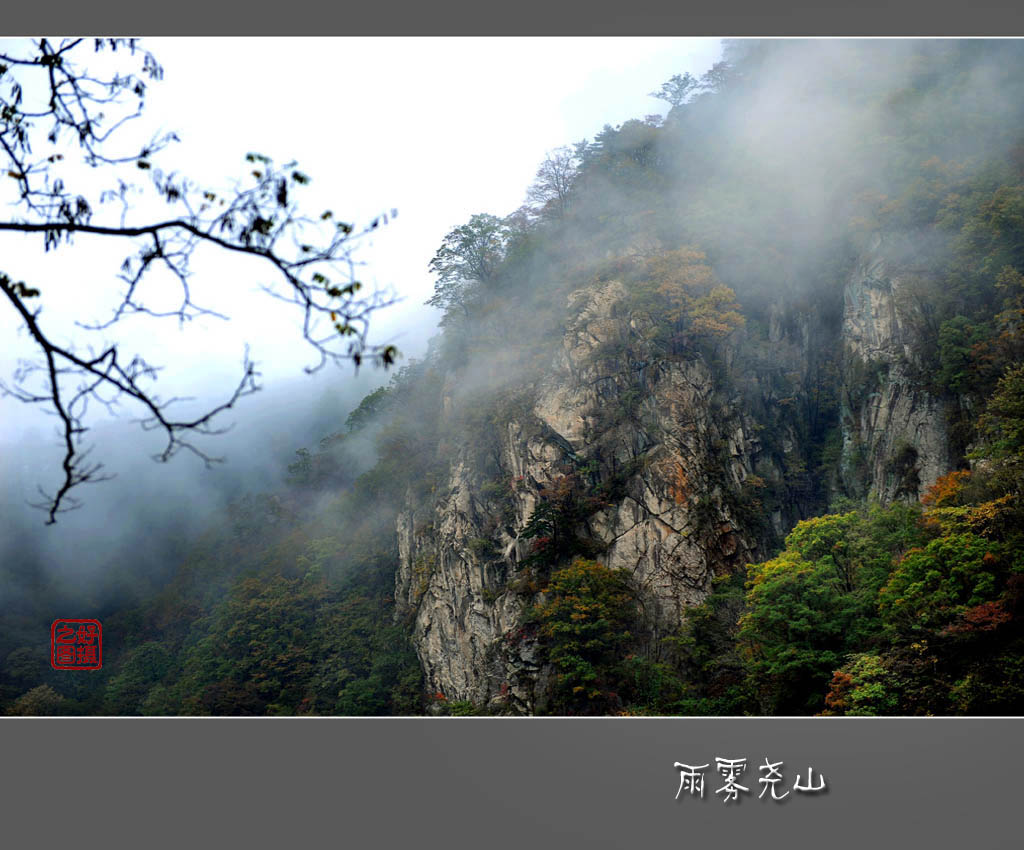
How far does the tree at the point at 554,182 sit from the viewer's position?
18109 millimetres

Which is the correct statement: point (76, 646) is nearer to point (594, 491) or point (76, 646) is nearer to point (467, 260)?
point (594, 491)

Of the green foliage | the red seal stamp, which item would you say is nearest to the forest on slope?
the green foliage

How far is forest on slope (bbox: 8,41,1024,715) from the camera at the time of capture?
373 inches

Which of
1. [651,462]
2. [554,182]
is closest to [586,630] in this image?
[651,462]

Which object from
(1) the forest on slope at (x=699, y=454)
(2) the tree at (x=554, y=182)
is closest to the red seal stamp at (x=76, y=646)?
(1) the forest on slope at (x=699, y=454)

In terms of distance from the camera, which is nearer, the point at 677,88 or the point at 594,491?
the point at 594,491

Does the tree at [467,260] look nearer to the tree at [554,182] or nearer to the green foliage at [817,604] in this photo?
the tree at [554,182]

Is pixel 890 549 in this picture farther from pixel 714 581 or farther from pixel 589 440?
pixel 589 440

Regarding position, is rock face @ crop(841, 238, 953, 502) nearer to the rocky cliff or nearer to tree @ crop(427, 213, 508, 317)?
the rocky cliff

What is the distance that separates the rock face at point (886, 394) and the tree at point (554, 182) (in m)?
7.35

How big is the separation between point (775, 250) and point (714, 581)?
24.2 ft

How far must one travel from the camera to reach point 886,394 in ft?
43.3

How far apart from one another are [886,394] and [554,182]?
959 cm
